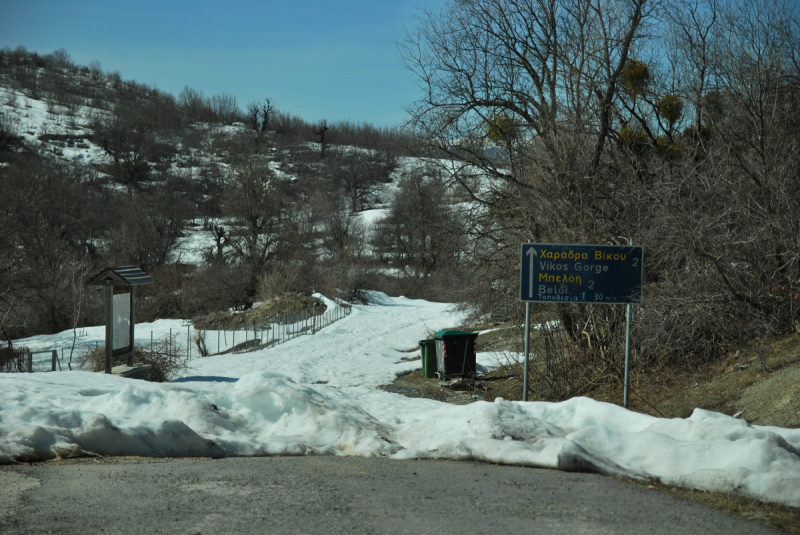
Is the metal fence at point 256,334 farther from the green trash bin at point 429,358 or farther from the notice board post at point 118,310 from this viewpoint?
the notice board post at point 118,310

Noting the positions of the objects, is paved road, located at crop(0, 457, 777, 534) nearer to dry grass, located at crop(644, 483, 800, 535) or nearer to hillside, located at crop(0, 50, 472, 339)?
dry grass, located at crop(644, 483, 800, 535)

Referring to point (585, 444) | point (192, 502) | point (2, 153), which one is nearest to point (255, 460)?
point (192, 502)

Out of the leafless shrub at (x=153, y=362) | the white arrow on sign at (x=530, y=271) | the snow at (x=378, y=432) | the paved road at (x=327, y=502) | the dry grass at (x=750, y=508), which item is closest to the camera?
the paved road at (x=327, y=502)

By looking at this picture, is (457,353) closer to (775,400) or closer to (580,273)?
(580,273)

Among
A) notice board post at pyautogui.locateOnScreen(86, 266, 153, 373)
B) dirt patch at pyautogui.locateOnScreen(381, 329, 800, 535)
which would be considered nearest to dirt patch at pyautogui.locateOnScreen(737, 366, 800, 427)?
dirt patch at pyautogui.locateOnScreen(381, 329, 800, 535)

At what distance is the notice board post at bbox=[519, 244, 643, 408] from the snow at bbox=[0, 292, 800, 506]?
6.69 feet

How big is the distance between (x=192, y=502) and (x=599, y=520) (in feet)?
8.89

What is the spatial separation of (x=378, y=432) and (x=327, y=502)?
327 centimetres

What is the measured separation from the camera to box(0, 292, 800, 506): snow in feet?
→ 17.7

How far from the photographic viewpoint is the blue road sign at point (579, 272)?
9484 mm

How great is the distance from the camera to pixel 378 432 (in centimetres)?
780

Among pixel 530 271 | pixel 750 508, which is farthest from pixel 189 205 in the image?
pixel 750 508

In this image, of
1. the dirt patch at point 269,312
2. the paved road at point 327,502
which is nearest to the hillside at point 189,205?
the dirt patch at point 269,312

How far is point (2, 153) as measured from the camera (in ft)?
269
